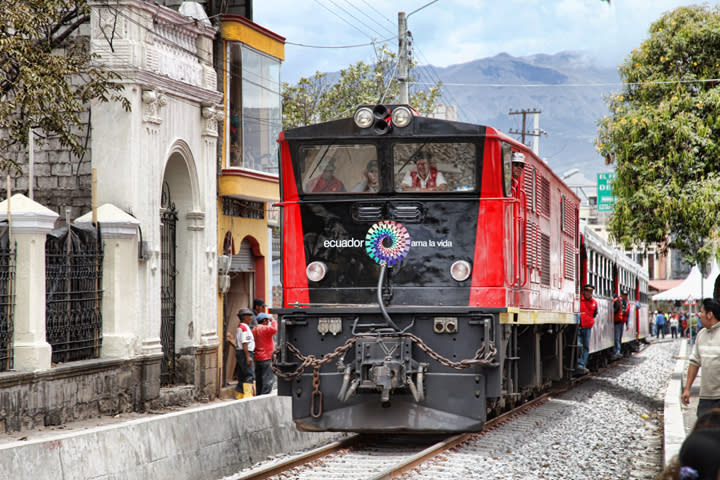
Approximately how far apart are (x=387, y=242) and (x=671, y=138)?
9386mm

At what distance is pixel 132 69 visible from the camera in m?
15.7

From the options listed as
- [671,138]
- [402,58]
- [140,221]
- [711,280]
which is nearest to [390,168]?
[140,221]

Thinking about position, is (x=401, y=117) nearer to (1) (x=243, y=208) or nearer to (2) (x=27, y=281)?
(2) (x=27, y=281)

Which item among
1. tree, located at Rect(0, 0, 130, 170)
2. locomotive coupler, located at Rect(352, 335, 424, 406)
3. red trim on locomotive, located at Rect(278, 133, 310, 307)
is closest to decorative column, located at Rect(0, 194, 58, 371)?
tree, located at Rect(0, 0, 130, 170)

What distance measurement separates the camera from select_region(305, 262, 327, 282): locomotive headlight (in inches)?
451

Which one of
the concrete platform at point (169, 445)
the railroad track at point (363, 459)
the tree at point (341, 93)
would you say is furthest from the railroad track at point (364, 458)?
the tree at point (341, 93)

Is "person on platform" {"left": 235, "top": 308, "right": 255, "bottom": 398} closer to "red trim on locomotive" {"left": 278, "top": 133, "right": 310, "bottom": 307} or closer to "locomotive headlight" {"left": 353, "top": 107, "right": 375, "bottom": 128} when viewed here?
"red trim on locomotive" {"left": 278, "top": 133, "right": 310, "bottom": 307}

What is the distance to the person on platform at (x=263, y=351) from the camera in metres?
15.8

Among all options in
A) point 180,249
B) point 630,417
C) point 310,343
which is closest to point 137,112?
point 180,249

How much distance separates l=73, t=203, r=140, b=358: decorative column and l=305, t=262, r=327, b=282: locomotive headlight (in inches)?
184

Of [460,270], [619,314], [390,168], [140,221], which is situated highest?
[390,168]

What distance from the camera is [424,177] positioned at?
1141cm

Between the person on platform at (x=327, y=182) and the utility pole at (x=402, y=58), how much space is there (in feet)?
40.5

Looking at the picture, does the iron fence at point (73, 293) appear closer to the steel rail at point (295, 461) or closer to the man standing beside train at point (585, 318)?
the steel rail at point (295, 461)
